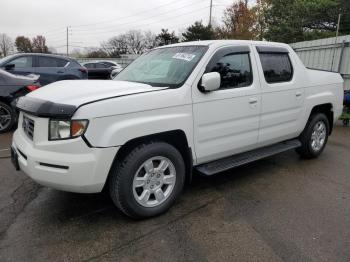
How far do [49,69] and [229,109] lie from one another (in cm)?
796

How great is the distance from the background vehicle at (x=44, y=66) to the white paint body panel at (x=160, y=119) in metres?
6.59

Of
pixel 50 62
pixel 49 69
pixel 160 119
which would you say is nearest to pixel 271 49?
pixel 160 119

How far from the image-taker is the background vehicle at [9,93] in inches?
273

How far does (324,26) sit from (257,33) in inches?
228

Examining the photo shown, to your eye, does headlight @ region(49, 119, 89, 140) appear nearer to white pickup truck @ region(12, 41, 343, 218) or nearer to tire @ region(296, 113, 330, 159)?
white pickup truck @ region(12, 41, 343, 218)

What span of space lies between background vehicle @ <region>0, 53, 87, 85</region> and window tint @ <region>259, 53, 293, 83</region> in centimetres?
739

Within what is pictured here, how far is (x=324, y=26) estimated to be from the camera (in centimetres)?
2547

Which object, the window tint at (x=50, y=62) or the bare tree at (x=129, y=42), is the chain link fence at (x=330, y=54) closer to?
the window tint at (x=50, y=62)

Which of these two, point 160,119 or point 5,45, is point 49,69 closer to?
point 160,119

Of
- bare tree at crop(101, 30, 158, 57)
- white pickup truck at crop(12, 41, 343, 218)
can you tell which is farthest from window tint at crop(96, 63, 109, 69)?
bare tree at crop(101, 30, 158, 57)

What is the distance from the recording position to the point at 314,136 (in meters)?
5.37

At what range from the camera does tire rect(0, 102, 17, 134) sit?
6.93 meters

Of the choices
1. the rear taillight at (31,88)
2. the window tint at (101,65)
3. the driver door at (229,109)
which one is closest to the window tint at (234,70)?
the driver door at (229,109)

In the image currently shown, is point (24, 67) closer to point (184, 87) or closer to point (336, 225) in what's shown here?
point (184, 87)
